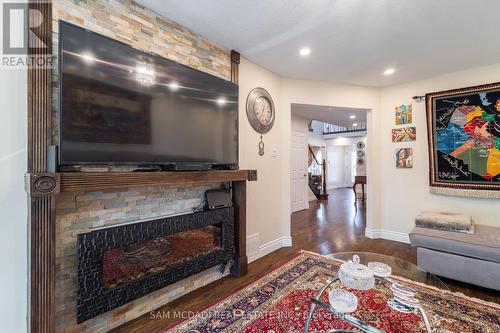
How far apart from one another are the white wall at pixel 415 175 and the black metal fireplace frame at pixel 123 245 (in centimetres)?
304

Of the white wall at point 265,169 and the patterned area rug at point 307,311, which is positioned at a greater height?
the white wall at point 265,169

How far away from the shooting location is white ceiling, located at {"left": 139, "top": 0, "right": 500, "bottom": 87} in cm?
185

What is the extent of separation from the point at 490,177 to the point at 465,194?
0.33m

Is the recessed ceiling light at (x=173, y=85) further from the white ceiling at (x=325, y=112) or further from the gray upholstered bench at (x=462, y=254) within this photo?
the gray upholstered bench at (x=462, y=254)

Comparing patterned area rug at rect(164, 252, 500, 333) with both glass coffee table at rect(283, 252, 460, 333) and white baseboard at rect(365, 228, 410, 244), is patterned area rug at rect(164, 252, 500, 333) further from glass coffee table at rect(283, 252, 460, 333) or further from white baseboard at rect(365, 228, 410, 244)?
white baseboard at rect(365, 228, 410, 244)

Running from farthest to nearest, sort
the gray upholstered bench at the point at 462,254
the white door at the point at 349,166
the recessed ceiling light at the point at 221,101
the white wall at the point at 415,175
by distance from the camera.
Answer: the white door at the point at 349,166, the white wall at the point at 415,175, the recessed ceiling light at the point at 221,101, the gray upholstered bench at the point at 462,254

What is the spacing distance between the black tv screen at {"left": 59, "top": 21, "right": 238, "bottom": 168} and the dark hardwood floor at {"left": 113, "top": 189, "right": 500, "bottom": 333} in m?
1.20

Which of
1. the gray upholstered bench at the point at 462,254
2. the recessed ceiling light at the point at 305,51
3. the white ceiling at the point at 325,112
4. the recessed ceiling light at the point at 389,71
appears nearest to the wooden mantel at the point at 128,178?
the recessed ceiling light at the point at 305,51

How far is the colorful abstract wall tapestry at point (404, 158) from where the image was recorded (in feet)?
11.8

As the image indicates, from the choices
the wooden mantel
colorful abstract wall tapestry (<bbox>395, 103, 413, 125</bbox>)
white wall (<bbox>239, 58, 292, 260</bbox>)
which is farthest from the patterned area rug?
colorful abstract wall tapestry (<bbox>395, 103, 413, 125</bbox>)

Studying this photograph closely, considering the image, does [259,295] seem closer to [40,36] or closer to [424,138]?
[40,36]

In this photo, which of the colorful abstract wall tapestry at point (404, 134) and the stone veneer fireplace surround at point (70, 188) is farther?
the colorful abstract wall tapestry at point (404, 134)

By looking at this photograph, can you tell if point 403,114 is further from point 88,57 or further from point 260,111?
point 88,57

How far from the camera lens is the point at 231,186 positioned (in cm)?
256
